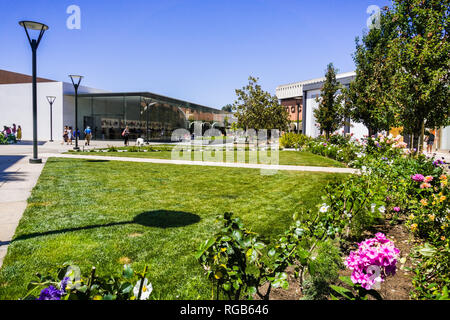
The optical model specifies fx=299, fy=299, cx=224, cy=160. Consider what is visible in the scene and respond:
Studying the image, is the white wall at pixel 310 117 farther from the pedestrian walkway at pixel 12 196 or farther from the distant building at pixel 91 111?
the pedestrian walkway at pixel 12 196

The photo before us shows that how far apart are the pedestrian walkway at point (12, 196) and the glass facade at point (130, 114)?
990 inches

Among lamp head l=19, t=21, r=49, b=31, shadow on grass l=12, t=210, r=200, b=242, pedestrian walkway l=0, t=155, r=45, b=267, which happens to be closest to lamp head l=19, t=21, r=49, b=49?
lamp head l=19, t=21, r=49, b=31

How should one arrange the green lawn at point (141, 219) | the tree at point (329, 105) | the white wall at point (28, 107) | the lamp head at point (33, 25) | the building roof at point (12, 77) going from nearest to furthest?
1. the green lawn at point (141, 219)
2. the lamp head at point (33, 25)
3. the tree at point (329, 105)
4. the white wall at point (28, 107)
5. the building roof at point (12, 77)

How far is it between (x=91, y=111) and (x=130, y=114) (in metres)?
5.36

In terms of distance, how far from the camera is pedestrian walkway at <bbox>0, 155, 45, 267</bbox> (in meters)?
4.10

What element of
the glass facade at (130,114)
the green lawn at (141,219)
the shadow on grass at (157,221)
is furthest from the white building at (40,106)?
the shadow on grass at (157,221)

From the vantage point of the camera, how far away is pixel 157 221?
4785 mm

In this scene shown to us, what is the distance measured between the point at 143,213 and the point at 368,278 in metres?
4.10

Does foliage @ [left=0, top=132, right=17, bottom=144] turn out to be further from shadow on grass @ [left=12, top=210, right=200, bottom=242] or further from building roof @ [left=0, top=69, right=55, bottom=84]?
building roof @ [left=0, top=69, right=55, bottom=84]

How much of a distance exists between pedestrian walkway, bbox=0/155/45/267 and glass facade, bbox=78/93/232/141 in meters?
25.1

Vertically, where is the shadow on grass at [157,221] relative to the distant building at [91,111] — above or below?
below

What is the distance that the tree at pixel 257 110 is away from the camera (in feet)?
99.2

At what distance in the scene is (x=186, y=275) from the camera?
3098 mm
